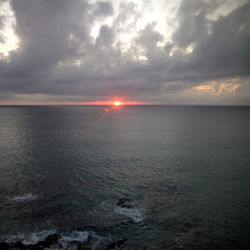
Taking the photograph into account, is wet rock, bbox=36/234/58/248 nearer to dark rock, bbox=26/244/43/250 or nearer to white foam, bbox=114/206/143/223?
dark rock, bbox=26/244/43/250

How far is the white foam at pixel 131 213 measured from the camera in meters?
30.3

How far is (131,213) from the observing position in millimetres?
31828

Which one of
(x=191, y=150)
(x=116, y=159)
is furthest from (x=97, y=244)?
(x=191, y=150)

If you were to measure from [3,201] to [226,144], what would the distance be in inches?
3301

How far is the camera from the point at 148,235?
88.0 ft

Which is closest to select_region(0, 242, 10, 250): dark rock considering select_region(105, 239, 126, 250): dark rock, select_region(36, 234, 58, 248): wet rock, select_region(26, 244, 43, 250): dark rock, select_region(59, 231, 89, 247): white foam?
select_region(26, 244, 43, 250): dark rock

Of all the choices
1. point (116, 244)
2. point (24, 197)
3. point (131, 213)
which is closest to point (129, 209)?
point (131, 213)

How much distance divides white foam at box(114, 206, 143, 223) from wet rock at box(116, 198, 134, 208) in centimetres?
79

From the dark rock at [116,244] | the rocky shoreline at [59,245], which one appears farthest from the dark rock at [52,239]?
the dark rock at [116,244]

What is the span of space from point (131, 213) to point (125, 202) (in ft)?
10.7

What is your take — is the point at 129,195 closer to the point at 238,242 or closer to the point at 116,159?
the point at 238,242

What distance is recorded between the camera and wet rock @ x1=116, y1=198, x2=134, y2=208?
111ft

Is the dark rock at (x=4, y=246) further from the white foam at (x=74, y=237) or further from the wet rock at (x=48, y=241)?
the white foam at (x=74, y=237)

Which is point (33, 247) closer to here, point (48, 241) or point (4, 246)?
point (48, 241)
